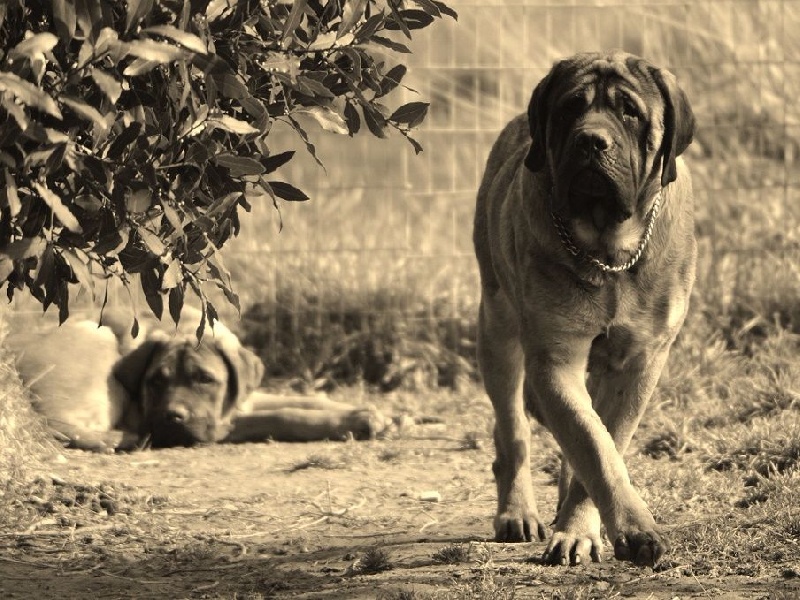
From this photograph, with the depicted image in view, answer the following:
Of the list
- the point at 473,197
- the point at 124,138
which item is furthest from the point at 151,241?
the point at 473,197

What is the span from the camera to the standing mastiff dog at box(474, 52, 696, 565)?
402 centimetres

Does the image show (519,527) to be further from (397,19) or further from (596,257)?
(397,19)

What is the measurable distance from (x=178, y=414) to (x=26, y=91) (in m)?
4.05

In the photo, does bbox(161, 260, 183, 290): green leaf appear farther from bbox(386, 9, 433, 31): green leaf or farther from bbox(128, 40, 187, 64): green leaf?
bbox(386, 9, 433, 31): green leaf

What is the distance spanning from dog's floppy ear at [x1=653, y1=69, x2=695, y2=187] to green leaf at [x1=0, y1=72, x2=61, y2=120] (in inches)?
83.5

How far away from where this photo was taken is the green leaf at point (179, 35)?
2615 mm

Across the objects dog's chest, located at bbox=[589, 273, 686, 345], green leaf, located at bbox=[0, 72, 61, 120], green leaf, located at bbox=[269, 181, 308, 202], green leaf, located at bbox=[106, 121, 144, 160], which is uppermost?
green leaf, located at bbox=[0, 72, 61, 120]

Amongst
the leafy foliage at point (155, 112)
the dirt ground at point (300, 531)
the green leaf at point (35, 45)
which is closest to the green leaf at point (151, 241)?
the leafy foliage at point (155, 112)

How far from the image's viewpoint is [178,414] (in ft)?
21.2

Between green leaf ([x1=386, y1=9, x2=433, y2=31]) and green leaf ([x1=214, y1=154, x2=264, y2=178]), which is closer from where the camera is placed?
green leaf ([x1=214, y1=154, x2=264, y2=178])

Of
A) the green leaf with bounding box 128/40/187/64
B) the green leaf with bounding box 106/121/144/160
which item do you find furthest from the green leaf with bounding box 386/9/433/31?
the green leaf with bounding box 128/40/187/64

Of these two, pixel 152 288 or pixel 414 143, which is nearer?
pixel 152 288

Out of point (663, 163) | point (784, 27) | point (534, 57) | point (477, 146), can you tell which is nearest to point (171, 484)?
point (663, 163)

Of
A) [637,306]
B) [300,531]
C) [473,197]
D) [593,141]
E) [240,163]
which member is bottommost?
[300,531]
